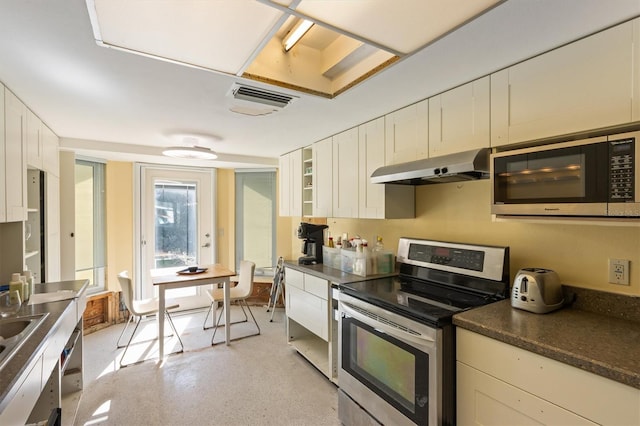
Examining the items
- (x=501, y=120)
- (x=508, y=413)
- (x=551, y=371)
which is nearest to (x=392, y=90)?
(x=501, y=120)

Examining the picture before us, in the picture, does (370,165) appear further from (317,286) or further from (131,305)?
(131,305)

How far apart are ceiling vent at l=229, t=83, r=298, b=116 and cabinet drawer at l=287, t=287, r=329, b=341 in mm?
1574

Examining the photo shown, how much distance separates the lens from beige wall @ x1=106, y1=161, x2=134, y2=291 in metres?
3.87

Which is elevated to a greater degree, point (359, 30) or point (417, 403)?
point (359, 30)

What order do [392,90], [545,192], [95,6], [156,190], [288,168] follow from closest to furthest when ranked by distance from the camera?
[95,6]
[545,192]
[392,90]
[288,168]
[156,190]

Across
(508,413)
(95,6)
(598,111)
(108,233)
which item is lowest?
(508,413)

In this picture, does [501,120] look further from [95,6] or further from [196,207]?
[196,207]

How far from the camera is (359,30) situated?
1.26m

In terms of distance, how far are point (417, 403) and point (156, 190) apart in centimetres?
411

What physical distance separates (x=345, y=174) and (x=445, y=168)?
46.7 inches

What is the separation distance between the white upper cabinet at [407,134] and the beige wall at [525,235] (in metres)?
0.37

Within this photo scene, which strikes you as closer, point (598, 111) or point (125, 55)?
point (598, 111)

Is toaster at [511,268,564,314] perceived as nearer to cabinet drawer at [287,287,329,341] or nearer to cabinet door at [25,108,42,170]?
cabinet drawer at [287,287,329,341]

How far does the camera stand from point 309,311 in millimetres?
2686
